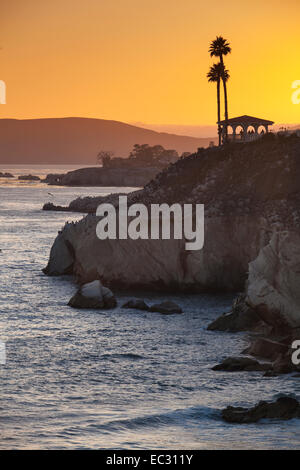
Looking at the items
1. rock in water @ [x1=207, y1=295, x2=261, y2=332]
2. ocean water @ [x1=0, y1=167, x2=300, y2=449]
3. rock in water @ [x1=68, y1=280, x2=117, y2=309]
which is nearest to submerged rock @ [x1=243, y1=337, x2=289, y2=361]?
ocean water @ [x1=0, y1=167, x2=300, y2=449]

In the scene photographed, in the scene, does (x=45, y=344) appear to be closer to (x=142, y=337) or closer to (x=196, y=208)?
(x=142, y=337)

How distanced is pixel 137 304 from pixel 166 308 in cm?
222

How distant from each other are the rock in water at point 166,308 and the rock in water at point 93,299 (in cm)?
293

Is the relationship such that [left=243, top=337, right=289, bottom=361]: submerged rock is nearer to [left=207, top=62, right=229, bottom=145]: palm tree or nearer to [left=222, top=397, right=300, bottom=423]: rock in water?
[left=222, top=397, right=300, bottom=423]: rock in water

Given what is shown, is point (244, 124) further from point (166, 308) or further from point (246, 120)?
point (166, 308)

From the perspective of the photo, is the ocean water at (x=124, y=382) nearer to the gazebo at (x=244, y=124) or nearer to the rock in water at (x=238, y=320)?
the rock in water at (x=238, y=320)

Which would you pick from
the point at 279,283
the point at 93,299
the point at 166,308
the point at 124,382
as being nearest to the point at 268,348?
the point at 279,283

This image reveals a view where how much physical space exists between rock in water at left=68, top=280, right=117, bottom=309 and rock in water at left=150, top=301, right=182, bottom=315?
293cm

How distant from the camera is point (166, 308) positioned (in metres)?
49.1

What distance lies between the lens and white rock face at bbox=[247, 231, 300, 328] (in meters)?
41.3
